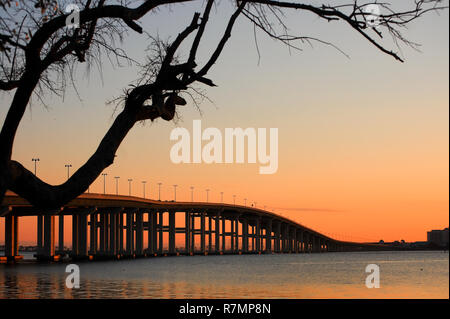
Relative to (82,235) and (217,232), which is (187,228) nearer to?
(217,232)

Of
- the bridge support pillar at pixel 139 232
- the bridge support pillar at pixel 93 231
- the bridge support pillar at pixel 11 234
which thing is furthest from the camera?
the bridge support pillar at pixel 139 232

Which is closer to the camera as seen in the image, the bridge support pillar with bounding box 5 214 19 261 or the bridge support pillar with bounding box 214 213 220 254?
the bridge support pillar with bounding box 5 214 19 261

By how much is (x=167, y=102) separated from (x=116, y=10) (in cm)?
147

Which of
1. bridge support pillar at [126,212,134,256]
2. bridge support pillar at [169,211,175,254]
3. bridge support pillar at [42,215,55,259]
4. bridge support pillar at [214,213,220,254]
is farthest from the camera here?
bridge support pillar at [214,213,220,254]

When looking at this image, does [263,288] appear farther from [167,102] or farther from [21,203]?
[167,102]

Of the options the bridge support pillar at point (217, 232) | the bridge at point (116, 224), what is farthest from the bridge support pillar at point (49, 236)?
the bridge support pillar at point (217, 232)

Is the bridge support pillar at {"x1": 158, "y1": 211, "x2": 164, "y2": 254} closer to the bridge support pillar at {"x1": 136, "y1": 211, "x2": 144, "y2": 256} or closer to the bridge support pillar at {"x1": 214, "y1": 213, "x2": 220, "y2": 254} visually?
the bridge support pillar at {"x1": 136, "y1": 211, "x2": 144, "y2": 256}

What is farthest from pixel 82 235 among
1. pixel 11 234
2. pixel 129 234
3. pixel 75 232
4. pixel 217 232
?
pixel 217 232

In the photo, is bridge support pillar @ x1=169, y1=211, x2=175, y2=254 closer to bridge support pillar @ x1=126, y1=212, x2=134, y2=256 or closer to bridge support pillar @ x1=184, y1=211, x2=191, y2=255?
bridge support pillar @ x1=184, y1=211, x2=191, y2=255

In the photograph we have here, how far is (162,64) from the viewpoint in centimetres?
907

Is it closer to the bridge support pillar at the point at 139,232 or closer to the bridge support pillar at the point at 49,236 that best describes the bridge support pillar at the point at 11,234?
the bridge support pillar at the point at 49,236

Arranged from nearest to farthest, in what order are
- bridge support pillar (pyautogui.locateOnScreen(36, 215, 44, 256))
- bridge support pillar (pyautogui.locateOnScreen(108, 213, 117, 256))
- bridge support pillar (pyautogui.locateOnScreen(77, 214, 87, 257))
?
bridge support pillar (pyautogui.locateOnScreen(36, 215, 44, 256)) < bridge support pillar (pyautogui.locateOnScreen(77, 214, 87, 257)) < bridge support pillar (pyautogui.locateOnScreen(108, 213, 117, 256))

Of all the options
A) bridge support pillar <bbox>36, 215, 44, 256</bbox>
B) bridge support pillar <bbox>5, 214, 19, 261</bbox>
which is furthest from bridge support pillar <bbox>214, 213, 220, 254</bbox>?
bridge support pillar <bbox>5, 214, 19, 261</bbox>
